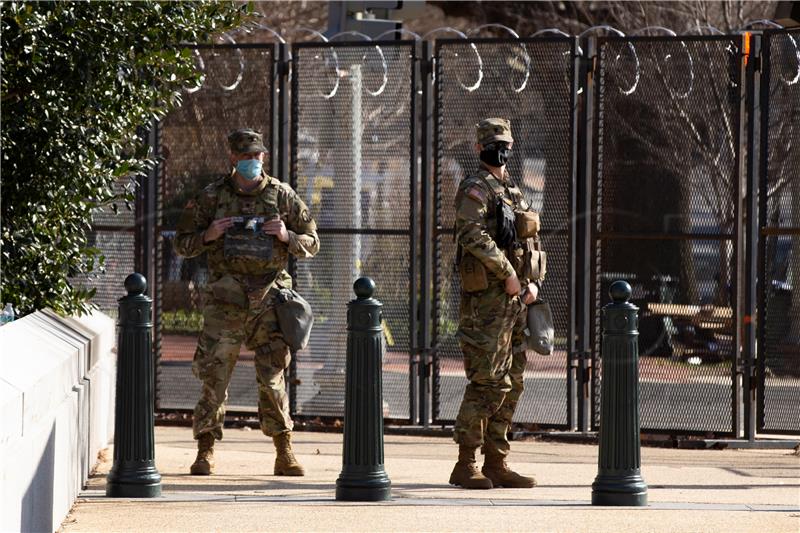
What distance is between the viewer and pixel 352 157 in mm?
10953

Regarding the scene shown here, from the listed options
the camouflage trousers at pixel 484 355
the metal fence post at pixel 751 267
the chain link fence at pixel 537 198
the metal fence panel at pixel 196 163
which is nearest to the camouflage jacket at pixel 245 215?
the camouflage trousers at pixel 484 355

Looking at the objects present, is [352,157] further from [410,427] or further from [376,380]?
[376,380]

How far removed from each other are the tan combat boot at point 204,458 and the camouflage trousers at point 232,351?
49 millimetres

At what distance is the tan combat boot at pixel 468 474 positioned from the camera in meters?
7.97

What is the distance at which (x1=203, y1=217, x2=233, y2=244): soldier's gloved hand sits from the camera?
27.0 feet

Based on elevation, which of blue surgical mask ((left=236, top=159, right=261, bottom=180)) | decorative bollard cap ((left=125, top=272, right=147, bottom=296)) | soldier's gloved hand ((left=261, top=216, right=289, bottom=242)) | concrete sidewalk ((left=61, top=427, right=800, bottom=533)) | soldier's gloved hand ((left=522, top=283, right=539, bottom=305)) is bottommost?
concrete sidewalk ((left=61, top=427, right=800, bottom=533))

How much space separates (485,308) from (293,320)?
3.76 ft

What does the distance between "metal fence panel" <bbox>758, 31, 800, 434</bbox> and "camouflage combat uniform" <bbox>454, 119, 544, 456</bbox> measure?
2872 millimetres

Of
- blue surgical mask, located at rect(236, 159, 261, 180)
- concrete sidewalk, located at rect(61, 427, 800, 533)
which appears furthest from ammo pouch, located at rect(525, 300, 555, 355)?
blue surgical mask, located at rect(236, 159, 261, 180)

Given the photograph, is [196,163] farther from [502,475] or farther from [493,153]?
[502,475]

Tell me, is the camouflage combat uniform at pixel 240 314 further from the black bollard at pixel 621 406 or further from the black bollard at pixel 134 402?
the black bollard at pixel 621 406

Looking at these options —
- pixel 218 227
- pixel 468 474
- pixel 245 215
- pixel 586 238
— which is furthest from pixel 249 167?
pixel 586 238

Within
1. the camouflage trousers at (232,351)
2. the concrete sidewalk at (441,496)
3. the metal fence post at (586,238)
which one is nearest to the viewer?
the concrete sidewalk at (441,496)

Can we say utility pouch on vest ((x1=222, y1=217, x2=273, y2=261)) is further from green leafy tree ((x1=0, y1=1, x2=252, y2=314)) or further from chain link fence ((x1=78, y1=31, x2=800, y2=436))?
chain link fence ((x1=78, y1=31, x2=800, y2=436))
